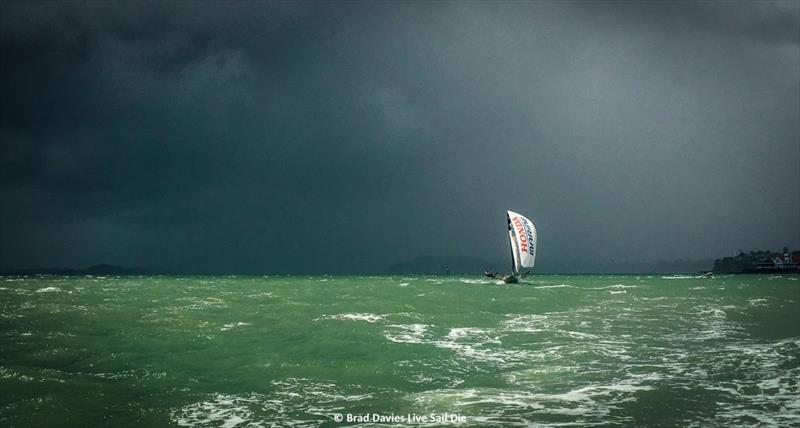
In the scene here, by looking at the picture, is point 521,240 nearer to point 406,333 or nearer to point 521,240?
point 521,240

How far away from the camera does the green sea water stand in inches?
416

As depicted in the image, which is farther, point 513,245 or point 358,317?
point 513,245

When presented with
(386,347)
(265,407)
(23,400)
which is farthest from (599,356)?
(23,400)

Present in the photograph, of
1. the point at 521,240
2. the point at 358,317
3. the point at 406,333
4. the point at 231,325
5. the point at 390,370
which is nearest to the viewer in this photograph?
the point at 390,370

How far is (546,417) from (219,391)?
315 inches

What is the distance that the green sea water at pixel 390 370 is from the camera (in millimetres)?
10555

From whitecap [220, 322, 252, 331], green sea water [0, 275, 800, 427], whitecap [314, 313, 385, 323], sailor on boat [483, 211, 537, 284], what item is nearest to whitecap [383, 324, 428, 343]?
green sea water [0, 275, 800, 427]

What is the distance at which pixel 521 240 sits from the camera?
63.2m

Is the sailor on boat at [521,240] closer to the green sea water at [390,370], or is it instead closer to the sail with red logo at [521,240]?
the sail with red logo at [521,240]

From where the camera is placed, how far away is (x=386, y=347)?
61.0 feet

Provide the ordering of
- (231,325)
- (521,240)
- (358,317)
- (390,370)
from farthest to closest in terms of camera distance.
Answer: (521,240), (358,317), (231,325), (390,370)

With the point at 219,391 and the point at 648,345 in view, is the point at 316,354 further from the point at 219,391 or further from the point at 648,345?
the point at 648,345

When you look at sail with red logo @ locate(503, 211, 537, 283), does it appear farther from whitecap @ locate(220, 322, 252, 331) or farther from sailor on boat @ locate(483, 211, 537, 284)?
whitecap @ locate(220, 322, 252, 331)

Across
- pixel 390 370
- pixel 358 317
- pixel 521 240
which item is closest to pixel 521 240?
pixel 521 240
